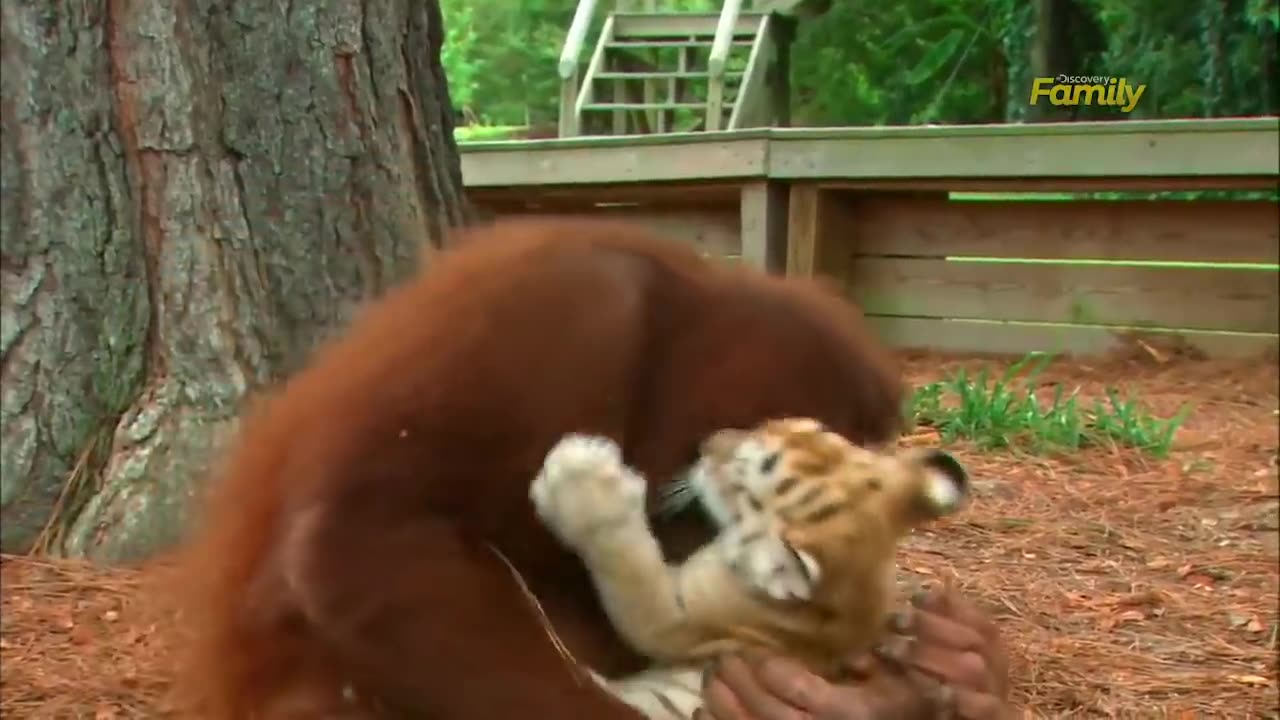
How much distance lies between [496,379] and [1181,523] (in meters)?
3.02

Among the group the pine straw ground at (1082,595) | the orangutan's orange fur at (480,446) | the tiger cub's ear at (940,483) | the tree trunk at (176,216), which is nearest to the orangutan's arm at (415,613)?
the orangutan's orange fur at (480,446)

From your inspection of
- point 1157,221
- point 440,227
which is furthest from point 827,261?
point 440,227

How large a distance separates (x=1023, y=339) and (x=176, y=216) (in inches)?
172

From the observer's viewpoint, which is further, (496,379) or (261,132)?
(261,132)

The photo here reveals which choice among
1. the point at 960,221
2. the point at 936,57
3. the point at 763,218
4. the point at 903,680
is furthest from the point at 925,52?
the point at 960,221

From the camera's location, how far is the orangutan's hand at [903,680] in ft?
5.26

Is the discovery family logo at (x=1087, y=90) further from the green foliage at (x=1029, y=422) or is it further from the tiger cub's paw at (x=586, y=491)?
the tiger cub's paw at (x=586, y=491)

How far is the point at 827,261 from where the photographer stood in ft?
20.0

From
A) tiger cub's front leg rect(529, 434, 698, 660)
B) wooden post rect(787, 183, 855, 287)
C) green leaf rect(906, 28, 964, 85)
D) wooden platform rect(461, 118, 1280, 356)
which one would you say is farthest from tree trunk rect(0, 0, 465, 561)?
wooden post rect(787, 183, 855, 287)

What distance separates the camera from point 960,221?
6301 mm

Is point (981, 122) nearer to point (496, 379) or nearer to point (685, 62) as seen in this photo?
point (685, 62)

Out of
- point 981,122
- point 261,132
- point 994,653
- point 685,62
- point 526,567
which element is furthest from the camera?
point 981,122

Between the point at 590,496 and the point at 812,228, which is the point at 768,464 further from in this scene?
the point at 812,228

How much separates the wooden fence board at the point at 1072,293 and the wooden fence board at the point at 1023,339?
0.04 meters
